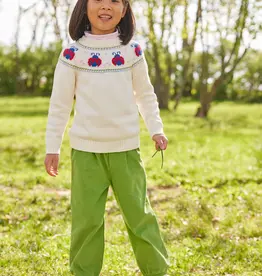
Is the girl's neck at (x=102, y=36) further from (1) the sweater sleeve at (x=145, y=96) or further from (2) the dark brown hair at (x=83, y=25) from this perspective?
(1) the sweater sleeve at (x=145, y=96)

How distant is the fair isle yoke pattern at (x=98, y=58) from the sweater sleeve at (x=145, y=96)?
6cm

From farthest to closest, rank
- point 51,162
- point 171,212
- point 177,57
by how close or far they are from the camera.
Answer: point 177,57 < point 171,212 < point 51,162

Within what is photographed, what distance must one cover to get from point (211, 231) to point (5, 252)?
1645mm

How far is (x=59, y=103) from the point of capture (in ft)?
10.6

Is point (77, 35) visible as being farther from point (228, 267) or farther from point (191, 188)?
point (191, 188)

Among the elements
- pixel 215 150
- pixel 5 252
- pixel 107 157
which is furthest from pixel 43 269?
pixel 215 150

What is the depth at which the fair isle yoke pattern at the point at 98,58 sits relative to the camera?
10.4 feet

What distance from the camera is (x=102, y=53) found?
320cm

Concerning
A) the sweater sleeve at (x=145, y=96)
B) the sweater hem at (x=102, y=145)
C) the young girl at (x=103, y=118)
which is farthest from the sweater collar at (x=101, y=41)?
the sweater hem at (x=102, y=145)

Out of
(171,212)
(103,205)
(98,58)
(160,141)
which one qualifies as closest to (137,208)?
(103,205)

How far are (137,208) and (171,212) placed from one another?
223 centimetres

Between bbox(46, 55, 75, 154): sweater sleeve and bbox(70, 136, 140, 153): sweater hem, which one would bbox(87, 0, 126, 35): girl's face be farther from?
bbox(70, 136, 140, 153): sweater hem

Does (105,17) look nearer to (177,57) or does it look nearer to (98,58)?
(98,58)

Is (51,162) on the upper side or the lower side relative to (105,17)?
lower
